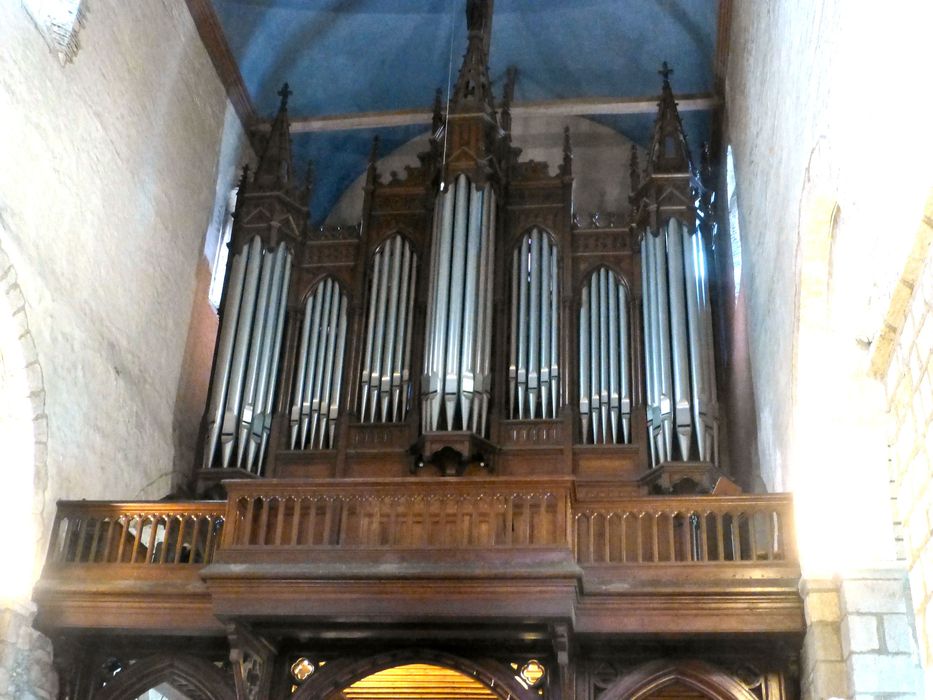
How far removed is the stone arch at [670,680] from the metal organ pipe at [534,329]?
3.38 m

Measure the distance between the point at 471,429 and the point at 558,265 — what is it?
2.35 meters

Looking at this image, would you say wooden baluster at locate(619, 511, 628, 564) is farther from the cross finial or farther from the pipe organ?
the cross finial

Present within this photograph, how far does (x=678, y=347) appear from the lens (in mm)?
11641

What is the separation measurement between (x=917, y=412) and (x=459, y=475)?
Answer: 6009 millimetres

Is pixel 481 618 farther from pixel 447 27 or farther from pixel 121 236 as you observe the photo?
pixel 447 27

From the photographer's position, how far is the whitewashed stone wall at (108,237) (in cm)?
922

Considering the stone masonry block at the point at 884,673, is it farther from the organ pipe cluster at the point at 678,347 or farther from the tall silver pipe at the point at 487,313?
the tall silver pipe at the point at 487,313

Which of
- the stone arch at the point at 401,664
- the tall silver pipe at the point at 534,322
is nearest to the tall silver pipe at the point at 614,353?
the tall silver pipe at the point at 534,322

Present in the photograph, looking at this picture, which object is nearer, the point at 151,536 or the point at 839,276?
the point at 839,276

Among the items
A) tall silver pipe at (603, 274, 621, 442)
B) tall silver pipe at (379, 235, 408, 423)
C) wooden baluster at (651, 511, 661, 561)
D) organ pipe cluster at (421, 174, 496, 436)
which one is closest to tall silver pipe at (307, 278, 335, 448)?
tall silver pipe at (379, 235, 408, 423)

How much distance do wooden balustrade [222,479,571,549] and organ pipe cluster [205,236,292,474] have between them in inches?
102

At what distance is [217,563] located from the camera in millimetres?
8852

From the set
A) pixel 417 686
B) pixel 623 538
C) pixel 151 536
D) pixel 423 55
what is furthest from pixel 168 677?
pixel 423 55

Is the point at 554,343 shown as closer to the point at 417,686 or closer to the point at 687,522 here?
the point at 687,522
